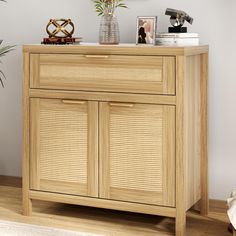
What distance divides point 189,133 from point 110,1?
91 centimetres

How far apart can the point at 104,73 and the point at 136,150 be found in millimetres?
449

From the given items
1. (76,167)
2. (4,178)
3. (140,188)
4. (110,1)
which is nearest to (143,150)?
(140,188)

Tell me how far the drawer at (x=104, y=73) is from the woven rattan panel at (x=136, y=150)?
14cm

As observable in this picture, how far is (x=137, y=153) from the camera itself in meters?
3.17

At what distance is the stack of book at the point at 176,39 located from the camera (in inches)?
128

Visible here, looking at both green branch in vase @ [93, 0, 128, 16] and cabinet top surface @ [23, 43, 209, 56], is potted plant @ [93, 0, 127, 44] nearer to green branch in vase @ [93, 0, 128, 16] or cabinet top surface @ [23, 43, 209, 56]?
green branch in vase @ [93, 0, 128, 16]

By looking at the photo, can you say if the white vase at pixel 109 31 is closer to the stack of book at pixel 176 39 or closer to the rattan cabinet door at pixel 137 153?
the stack of book at pixel 176 39

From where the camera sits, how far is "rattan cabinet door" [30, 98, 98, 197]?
10.7ft

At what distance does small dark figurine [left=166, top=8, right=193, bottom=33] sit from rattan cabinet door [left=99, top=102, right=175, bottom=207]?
50 cm

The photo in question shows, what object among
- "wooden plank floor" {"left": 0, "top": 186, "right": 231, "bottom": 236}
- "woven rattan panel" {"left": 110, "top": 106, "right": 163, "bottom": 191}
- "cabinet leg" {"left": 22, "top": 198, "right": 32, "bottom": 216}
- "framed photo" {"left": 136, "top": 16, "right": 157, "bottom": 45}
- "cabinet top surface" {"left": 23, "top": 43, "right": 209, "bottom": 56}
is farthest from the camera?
"cabinet leg" {"left": 22, "top": 198, "right": 32, "bottom": 216}

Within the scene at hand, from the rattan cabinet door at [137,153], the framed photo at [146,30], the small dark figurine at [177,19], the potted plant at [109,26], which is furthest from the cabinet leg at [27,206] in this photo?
the small dark figurine at [177,19]

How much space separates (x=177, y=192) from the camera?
3078 mm

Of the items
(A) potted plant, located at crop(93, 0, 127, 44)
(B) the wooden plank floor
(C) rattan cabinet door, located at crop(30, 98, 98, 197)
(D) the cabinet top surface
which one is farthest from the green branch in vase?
(B) the wooden plank floor

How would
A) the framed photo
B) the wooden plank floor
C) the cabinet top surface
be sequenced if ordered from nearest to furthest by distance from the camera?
the cabinet top surface < the wooden plank floor < the framed photo
